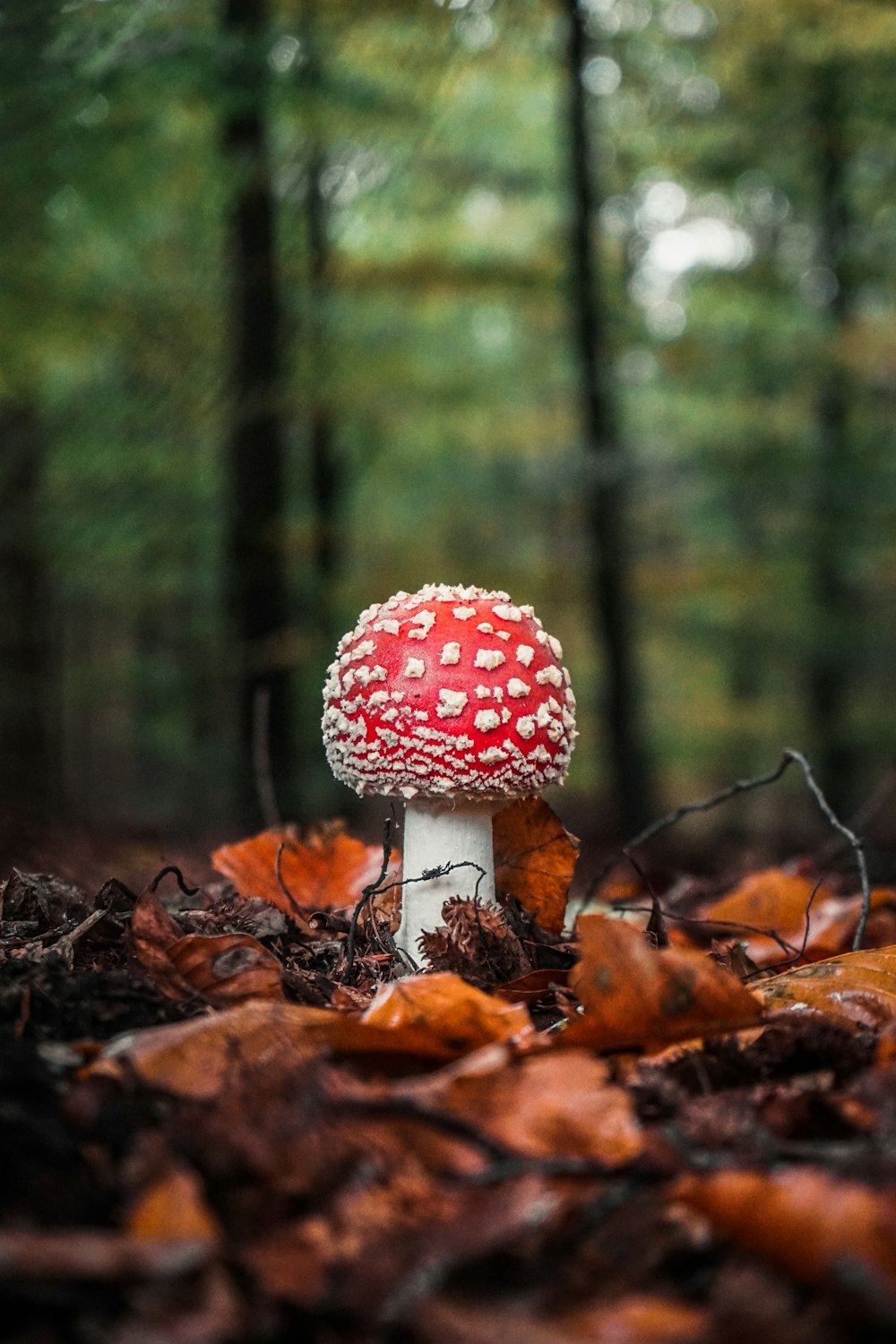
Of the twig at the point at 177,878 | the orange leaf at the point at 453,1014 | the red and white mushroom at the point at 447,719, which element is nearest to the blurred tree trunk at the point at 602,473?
the red and white mushroom at the point at 447,719

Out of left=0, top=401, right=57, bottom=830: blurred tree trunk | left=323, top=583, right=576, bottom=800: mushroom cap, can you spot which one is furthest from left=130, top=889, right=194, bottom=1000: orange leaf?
left=0, top=401, right=57, bottom=830: blurred tree trunk

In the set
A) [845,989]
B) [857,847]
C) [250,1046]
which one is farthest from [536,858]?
[250,1046]

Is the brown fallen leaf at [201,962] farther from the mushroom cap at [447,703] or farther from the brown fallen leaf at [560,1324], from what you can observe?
the brown fallen leaf at [560,1324]

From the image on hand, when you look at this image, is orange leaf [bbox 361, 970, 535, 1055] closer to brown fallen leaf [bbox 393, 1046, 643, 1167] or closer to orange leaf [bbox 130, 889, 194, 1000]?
brown fallen leaf [bbox 393, 1046, 643, 1167]

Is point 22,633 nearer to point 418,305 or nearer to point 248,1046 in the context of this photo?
point 418,305

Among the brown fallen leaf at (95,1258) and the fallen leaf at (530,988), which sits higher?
the brown fallen leaf at (95,1258)

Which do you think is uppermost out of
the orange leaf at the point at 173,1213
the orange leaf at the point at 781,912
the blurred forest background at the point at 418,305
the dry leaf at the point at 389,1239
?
the blurred forest background at the point at 418,305

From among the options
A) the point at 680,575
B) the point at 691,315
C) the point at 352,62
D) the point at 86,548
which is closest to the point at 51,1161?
the point at 86,548
